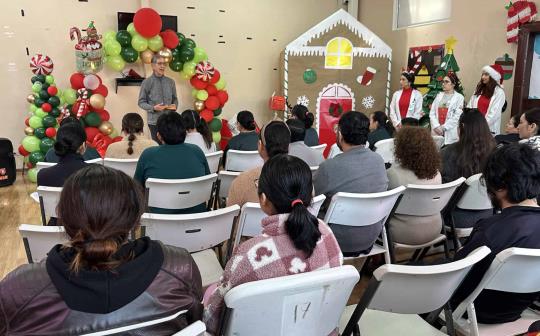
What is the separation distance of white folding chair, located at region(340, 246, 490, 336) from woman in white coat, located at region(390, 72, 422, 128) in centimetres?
504

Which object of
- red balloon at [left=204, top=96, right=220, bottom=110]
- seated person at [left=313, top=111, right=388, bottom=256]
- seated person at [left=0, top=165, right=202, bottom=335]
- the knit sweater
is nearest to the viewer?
seated person at [left=0, top=165, right=202, bottom=335]

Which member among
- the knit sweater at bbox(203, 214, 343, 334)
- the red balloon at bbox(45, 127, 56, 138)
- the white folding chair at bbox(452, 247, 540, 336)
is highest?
the red balloon at bbox(45, 127, 56, 138)

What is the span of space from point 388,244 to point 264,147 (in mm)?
993

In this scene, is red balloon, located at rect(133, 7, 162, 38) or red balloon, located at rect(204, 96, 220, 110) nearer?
red balloon, located at rect(133, 7, 162, 38)

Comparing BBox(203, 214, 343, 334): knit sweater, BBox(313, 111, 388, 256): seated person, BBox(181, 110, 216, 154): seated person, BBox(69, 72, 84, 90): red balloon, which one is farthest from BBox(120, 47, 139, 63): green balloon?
BBox(203, 214, 343, 334): knit sweater

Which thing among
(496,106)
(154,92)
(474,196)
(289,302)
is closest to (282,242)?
(289,302)

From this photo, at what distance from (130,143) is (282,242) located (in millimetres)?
2492

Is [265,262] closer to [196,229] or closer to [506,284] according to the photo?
[196,229]

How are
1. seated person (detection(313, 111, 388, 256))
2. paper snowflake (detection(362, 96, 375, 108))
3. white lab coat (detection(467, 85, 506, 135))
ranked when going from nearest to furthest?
seated person (detection(313, 111, 388, 256)) → white lab coat (detection(467, 85, 506, 135)) → paper snowflake (detection(362, 96, 375, 108))

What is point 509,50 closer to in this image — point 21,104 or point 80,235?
point 80,235

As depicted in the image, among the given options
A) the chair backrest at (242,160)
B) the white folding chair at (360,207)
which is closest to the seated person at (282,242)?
the white folding chair at (360,207)

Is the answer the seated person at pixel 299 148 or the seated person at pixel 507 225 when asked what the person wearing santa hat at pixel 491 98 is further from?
the seated person at pixel 507 225

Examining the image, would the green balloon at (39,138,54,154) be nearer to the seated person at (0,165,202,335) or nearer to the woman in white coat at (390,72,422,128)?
the woman in white coat at (390,72,422,128)

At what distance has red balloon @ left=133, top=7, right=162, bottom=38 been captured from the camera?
579 centimetres
